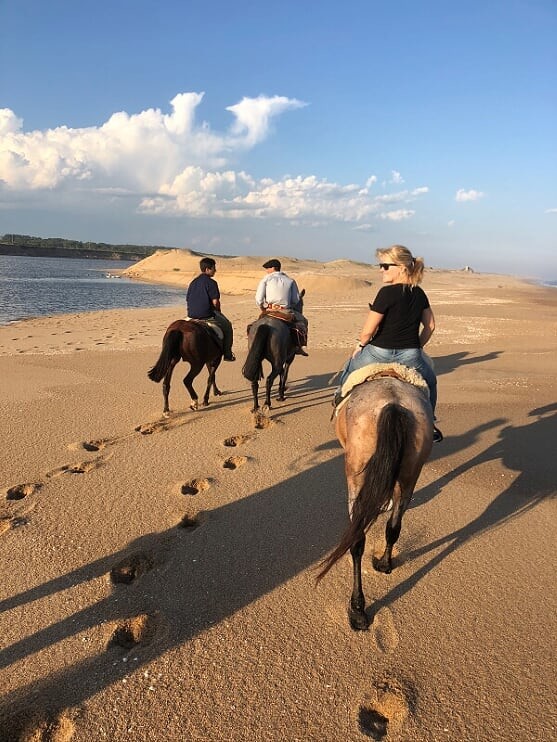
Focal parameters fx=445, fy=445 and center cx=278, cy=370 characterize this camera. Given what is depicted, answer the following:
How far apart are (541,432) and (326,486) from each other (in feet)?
12.5

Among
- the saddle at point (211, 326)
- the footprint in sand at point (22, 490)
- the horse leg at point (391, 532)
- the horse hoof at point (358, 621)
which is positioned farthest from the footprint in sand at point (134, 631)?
the saddle at point (211, 326)

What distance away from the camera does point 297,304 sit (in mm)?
8125

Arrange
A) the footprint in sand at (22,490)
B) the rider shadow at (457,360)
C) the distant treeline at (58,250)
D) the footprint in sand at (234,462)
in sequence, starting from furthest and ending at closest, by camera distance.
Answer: the distant treeline at (58,250) < the rider shadow at (457,360) < the footprint in sand at (234,462) < the footprint in sand at (22,490)

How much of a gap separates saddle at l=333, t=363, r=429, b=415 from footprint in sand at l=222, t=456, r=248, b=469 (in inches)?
77.1

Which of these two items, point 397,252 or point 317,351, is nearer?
point 397,252

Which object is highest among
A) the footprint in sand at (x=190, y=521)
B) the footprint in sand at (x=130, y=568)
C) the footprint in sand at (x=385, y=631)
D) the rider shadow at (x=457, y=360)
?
the rider shadow at (x=457, y=360)

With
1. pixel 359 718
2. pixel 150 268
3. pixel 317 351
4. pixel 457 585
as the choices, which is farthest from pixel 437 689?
pixel 150 268

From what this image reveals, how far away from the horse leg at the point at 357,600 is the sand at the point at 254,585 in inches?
2.6

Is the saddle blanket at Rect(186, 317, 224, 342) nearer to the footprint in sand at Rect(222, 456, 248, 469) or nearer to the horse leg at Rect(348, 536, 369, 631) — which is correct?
the footprint in sand at Rect(222, 456, 248, 469)

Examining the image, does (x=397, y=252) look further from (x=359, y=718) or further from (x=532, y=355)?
(x=532, y=355)

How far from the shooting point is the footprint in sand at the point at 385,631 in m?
2.86

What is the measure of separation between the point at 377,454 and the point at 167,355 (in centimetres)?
473

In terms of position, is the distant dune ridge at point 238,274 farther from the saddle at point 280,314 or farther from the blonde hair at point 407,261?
the blonde hair at point 407,261

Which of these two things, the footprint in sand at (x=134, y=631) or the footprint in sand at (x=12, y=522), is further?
the footprint in sand at (x=12, y=522)
